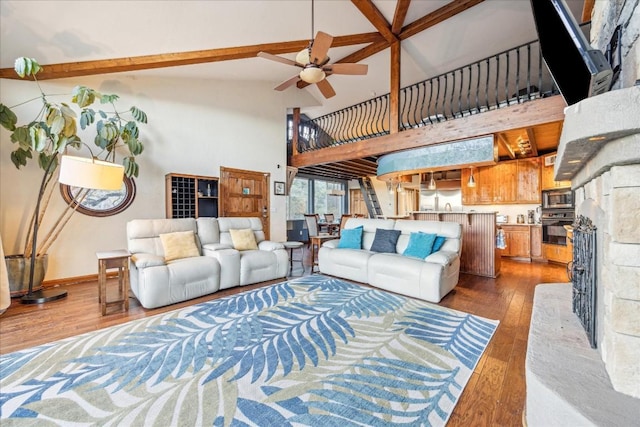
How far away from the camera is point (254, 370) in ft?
5.86

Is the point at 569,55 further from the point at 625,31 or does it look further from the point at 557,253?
the point at 557,253

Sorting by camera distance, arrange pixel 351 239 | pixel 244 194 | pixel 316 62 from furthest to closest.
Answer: pixel 244 194, pixel 351 239, pixel 316 62

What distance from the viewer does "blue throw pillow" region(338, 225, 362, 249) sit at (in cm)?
427

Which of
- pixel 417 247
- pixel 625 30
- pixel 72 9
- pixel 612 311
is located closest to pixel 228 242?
pixel 417 247

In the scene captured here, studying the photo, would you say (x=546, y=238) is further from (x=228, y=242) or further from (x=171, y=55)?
(x=171, y=55)

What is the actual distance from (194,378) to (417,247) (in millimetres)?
2914

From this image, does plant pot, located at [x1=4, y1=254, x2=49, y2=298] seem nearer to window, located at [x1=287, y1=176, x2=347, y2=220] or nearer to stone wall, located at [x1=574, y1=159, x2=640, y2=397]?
stone wall, located at [x1=574, y1=159, x2=640, y2=397]

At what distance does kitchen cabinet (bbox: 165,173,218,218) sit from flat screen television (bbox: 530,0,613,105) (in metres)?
5.15

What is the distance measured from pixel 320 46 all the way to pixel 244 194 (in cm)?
375

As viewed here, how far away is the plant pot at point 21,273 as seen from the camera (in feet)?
10.5

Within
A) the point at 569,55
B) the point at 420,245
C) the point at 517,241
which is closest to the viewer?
the point at 569,55

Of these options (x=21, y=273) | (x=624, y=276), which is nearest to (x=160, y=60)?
(x=21, y=273)

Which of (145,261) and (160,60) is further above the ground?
(160,60)

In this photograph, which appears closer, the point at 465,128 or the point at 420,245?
the point at 420,245
